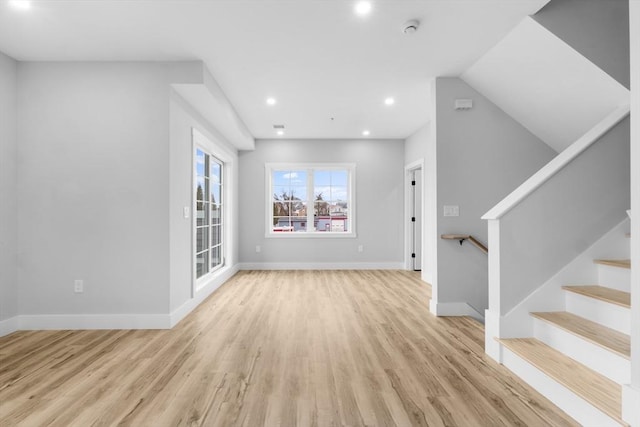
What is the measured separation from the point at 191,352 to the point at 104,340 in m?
0.92

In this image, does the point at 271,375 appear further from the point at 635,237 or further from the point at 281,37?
the point at 281,37

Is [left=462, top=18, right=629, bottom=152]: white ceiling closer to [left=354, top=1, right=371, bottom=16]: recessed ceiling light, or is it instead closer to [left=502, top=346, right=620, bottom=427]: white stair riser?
[left=354, top=1, right=371, bottom=16]: recessed ceiling light

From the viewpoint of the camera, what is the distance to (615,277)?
2.16 metres

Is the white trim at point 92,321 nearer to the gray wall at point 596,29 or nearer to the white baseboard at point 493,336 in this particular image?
the white baseboard at point 493,336

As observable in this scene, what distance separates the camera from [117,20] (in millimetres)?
2398

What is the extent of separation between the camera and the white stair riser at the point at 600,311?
186 cm

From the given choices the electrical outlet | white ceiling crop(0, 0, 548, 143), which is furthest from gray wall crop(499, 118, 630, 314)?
the electrical outlet

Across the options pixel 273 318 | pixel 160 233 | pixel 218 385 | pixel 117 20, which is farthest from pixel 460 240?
pixel 117 20

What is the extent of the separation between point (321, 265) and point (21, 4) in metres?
5.20

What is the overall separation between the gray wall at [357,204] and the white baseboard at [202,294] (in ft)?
3.03

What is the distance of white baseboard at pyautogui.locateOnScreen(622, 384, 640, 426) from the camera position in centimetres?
131

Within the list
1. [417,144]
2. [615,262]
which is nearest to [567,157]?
[615,262]

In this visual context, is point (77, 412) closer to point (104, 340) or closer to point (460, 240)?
point (104, 340)

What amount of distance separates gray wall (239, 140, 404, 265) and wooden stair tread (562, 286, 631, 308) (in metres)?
3.90
